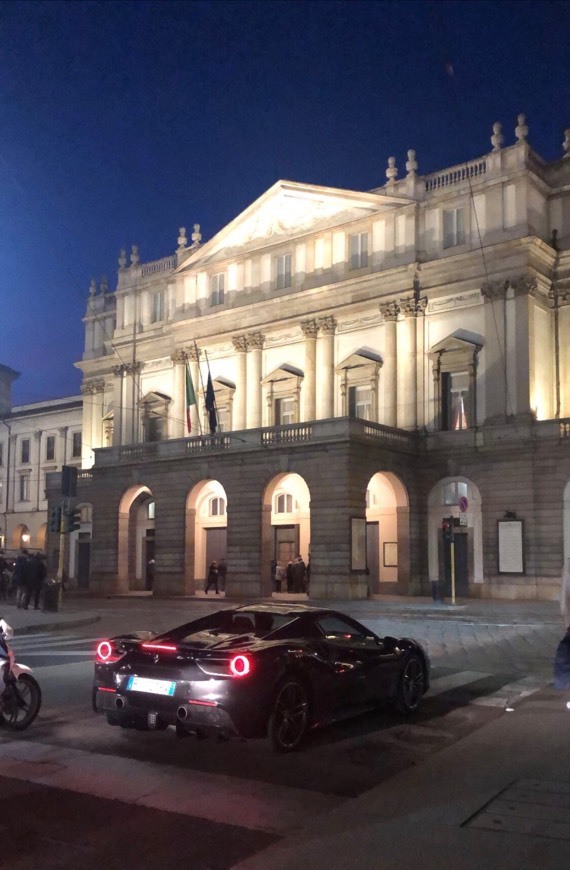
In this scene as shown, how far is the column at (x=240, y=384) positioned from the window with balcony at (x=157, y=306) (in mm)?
7134

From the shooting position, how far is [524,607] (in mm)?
30125

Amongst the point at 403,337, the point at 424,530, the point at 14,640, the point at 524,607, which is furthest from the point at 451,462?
the point at 14,640

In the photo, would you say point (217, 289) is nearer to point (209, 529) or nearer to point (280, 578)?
point (209, 529)

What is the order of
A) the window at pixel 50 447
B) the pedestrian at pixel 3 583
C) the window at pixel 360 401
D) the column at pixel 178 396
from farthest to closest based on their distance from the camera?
the window at pixel 50 447, the column at pixel 178 396, the window at pixel 360 401, the pedestrian at pixel 3 583

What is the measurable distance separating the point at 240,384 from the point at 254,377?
0.96 m

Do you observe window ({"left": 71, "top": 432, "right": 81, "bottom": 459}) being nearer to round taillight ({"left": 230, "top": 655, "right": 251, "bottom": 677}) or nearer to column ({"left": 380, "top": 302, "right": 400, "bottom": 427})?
column ({"left": 380, "top": 302, "right": 400, "bottom": 427})

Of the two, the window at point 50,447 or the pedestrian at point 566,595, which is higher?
the window at point 50,447

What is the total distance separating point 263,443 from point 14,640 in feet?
66.3

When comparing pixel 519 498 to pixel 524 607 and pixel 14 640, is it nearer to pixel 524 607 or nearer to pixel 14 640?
pixel 524 607

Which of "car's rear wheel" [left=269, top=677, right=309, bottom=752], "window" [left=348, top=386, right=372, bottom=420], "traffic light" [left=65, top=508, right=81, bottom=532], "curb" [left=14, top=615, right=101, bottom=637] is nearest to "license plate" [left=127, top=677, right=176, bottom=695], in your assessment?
"car's rear wheel" [left=269, top=677, right=309, bottom=752]

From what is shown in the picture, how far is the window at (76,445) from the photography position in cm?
6481

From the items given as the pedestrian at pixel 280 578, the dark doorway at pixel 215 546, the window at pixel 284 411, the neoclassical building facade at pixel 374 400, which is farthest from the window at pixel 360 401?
the dark doorway at pixel 215 546

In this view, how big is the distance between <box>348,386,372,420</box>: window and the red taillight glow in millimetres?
33303

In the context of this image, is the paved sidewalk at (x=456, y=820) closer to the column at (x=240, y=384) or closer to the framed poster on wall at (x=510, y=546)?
the framed poster on wall at (x=510, y=546)
